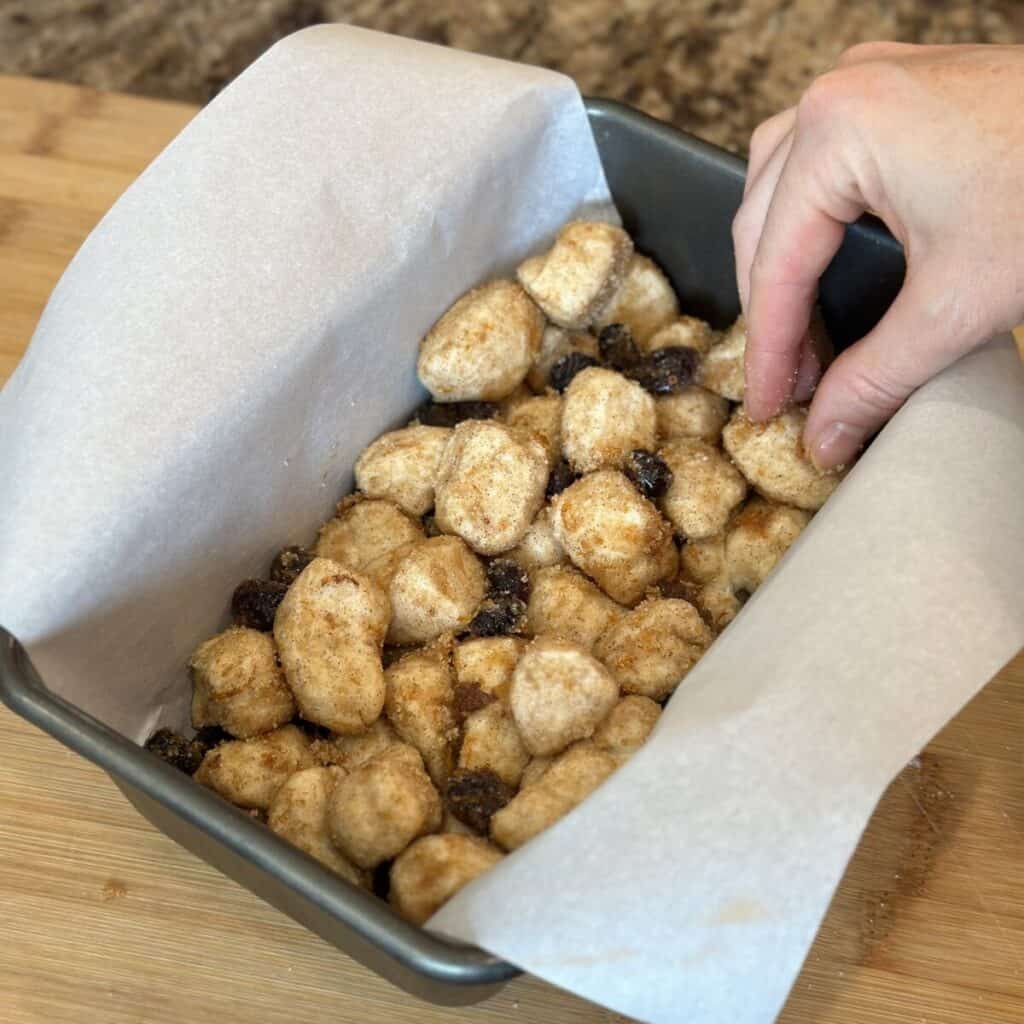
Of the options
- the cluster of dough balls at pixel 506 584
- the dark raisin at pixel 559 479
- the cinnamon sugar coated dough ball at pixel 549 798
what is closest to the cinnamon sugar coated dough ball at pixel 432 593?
the cluster of dough balls at pixel 506 584

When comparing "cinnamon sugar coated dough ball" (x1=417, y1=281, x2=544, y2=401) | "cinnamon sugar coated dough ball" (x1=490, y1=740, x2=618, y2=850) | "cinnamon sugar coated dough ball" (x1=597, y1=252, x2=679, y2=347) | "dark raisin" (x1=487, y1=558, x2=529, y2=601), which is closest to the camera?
"cinnamon sugar coated dough ball" (x1=490, y1=740, x2=618, y2=850)

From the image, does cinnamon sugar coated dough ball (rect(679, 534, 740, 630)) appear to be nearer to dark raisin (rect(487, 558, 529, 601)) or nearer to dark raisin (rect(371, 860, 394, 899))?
dark raisin (rect(487, 558, 529, 601))

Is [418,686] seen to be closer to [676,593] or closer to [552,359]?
[676,593]

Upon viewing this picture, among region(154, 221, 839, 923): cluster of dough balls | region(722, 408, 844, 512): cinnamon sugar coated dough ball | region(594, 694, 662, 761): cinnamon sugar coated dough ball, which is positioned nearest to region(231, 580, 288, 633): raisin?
region(154, 221, 839, 923): cluster of dough balls

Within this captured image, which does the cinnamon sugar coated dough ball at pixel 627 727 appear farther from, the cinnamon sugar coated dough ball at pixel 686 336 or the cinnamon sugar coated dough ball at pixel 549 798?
the cinnamon sugar coated dough ball at pixel 686 336

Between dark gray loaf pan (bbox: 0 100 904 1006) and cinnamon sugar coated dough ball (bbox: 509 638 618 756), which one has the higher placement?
dark gray loaf pan (bbox: 0 100 904 1006)

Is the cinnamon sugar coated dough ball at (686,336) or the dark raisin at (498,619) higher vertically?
the cinnamon sugar coated dough ball at (686,336)
